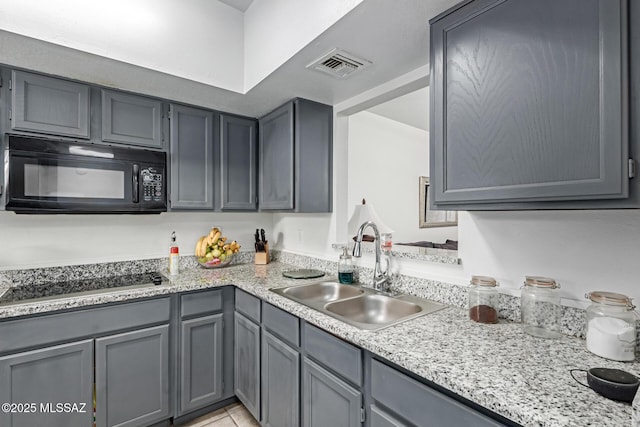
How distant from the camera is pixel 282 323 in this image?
66.4 inches

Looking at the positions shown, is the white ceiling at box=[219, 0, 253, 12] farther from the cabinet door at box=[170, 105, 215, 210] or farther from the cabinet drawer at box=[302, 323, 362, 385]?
the cabinet drawer at box=[302, 323, 362, 385]

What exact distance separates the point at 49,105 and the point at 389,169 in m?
3.28

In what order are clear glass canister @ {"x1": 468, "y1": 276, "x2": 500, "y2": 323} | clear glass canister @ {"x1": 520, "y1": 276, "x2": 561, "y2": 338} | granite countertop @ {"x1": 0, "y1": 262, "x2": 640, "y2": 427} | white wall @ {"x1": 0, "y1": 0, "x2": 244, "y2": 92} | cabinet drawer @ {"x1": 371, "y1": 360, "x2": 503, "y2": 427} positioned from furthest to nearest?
white wall @ {"x1": 0, "y1": 0, "x2": 244, "y2": 92}
clear glass canister @ {"x1": 468, "y1": 276, "x2": 500, "y2": 323}
clear glass canister @ {"x1": 520, "y1": 276, "x2": 561, "y2": 338}
cabinet drawer @ {"x1": 371, "y1": 360, "x2": 503, "y2": 427}
granite countertop @ {"x1": 0, "y1": 262, "x2": 640, "y2": 427}

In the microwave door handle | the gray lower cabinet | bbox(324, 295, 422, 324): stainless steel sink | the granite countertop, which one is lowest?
the gray lower cabinet

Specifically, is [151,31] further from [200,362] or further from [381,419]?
[381,419]

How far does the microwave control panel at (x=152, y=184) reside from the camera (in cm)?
213

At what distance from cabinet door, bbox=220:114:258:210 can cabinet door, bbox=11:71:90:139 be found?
896mm

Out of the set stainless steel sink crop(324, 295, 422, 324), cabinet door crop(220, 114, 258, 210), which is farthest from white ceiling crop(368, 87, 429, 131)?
stainless steel sink crop(324, 295, 422, 324)

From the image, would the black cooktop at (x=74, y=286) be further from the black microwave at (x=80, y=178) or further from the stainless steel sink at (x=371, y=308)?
the stainless steel sink at (x=371, y=308)

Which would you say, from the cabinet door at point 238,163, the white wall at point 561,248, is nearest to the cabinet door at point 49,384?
the cabinet door at point 238,163

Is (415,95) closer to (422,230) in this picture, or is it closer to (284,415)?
A: (422,230)

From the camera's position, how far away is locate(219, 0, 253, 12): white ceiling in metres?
2.05

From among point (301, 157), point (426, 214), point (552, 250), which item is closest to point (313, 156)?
point (301, 157)

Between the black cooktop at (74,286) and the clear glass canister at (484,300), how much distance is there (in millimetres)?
1828
